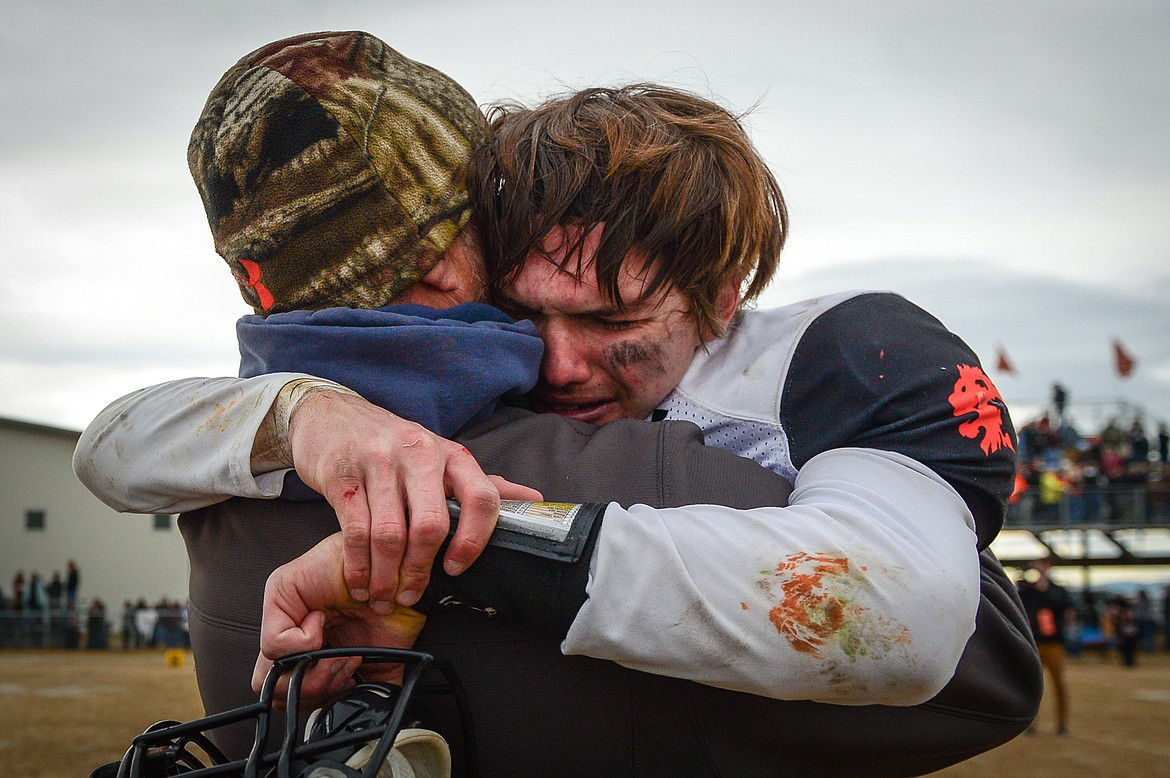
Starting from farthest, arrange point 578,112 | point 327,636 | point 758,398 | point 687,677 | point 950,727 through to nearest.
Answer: point 578,112, point 758,398, point 950,727, point 327,636, point 687,677

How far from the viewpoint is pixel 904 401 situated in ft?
4.67

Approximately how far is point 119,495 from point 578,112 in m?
1.09

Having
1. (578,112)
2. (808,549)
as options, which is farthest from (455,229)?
(808,549)

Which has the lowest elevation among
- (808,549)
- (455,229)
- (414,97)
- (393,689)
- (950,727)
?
(950,727)

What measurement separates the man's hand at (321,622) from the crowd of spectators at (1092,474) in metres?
30.6

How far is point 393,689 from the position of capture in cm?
126

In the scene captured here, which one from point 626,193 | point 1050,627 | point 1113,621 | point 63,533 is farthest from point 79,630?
point 626,193

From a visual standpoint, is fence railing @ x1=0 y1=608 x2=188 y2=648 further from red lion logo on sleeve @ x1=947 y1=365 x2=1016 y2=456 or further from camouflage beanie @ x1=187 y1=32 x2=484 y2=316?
red lion logo on sleeve @ x1=947 y1=365 x2=1016 y2=456

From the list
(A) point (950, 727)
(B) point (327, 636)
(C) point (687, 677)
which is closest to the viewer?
(C) point (687, 677)

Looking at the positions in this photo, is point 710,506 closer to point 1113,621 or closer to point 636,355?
point 636,355

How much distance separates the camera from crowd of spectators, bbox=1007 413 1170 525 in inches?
1212

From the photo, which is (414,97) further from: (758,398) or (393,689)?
(393,689)

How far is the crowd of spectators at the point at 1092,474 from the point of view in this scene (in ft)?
101

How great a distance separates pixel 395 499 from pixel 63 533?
140ft
